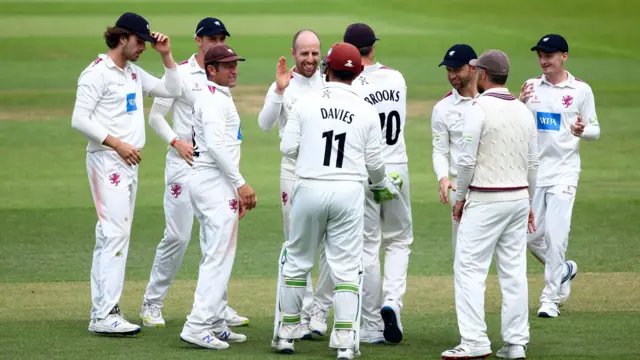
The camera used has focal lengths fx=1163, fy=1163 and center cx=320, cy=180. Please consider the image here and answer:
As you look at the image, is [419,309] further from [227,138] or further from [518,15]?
[518,15]

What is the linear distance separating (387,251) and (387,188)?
2.86 ft

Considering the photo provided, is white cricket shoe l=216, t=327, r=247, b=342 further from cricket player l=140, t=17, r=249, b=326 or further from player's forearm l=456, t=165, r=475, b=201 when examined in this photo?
player's forearm l=456, t=165, r=475, b=201

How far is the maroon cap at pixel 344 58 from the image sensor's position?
740 centimetres

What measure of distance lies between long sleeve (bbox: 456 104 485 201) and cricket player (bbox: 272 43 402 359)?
522 millimetres

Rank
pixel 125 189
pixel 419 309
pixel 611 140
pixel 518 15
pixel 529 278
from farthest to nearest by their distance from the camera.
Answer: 1. pixel 518 15
2. pixel 611 140
3. pixel 529 278
4. pixel 419 309
5. pixel 125 189

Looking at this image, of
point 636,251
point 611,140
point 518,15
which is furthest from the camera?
point 518,15

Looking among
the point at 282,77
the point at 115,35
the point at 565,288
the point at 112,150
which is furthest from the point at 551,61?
the point at 112,150

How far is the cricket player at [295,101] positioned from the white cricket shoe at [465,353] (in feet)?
4.09

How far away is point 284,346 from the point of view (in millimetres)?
7621

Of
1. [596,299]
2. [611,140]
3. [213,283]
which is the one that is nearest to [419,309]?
[596,299]

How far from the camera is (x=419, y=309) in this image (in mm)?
9273

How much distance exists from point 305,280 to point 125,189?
5.29 feet

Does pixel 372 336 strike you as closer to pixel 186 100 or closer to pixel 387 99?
pixel 387 99

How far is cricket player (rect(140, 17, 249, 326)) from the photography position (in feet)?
28.8
